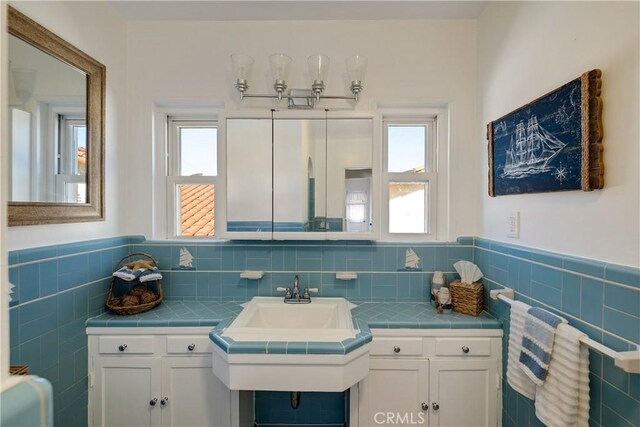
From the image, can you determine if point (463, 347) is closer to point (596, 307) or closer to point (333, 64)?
point (596, 307)

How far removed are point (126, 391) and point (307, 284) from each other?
42.2 inches

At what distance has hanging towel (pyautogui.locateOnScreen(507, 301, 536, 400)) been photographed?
116 centimetres

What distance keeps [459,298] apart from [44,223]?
2.04 meters

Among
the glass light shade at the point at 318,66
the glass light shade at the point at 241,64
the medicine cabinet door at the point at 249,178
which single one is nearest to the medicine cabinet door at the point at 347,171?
the glass light shade at the point at 318,66

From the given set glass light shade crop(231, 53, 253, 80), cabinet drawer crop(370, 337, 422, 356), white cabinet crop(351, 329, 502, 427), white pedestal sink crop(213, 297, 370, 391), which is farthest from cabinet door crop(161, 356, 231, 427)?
glass light shade crop(231, 53, 253, 80)

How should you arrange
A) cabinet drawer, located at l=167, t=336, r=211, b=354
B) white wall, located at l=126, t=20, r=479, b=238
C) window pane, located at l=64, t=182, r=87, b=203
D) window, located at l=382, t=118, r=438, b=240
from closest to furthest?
window pane, located at l=64, t=182, r=87, b=203 → cabinet drawer, located at l=167, t=336, r=211, b=354 → white wall, located at l=126, t=20, r=479, b=238 → window, located at l=382, t=118, r=438, b=240

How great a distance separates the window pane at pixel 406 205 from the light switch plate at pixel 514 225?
56 centimetres

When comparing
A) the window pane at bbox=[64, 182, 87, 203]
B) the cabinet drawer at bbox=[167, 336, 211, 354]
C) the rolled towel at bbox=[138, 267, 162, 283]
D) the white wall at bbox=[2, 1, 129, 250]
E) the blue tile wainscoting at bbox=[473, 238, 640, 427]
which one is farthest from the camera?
the rolled towel at bbox=[138, 267, 162, 283]

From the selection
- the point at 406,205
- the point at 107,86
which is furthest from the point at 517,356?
the point at 107,86

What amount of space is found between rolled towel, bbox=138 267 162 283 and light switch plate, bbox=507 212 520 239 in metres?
1.88

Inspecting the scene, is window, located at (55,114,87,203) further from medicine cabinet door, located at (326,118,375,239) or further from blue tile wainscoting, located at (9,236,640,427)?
medicine cabinet door, located at (326,118,375,239)

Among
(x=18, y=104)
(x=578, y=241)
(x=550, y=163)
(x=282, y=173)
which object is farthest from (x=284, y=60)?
(x=578, y=241)

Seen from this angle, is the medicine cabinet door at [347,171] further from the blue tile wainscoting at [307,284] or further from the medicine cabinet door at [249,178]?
the medicine cabinet door at [249,178]

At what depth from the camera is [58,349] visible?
1.34 metres
